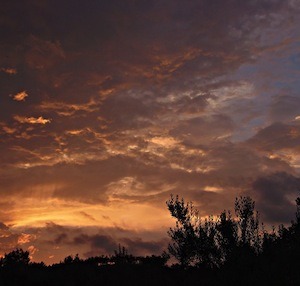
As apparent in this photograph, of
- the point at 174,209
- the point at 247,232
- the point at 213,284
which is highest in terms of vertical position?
the point at 174,209

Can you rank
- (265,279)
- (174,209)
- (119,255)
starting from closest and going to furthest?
(265,279) → (119,255) → (174,209)

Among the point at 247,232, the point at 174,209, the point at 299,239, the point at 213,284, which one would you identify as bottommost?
the point at 213,284

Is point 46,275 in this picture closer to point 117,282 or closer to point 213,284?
point 117,282

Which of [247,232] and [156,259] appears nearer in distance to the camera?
[156,259]

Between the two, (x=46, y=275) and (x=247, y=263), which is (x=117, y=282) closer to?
(x=46, y=275)

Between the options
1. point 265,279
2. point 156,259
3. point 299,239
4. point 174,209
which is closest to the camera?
→ point 265,279

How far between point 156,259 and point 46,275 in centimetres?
1266

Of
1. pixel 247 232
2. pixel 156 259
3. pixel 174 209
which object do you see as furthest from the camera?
pixel 174 209

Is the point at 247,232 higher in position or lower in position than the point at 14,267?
higher

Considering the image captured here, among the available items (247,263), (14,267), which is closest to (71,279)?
(14,267)

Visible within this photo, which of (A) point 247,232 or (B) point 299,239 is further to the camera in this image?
(A) point 247,232

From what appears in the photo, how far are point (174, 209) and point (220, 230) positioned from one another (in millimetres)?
5147

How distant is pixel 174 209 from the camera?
139 ft

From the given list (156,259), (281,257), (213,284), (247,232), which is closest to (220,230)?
(247,232)
